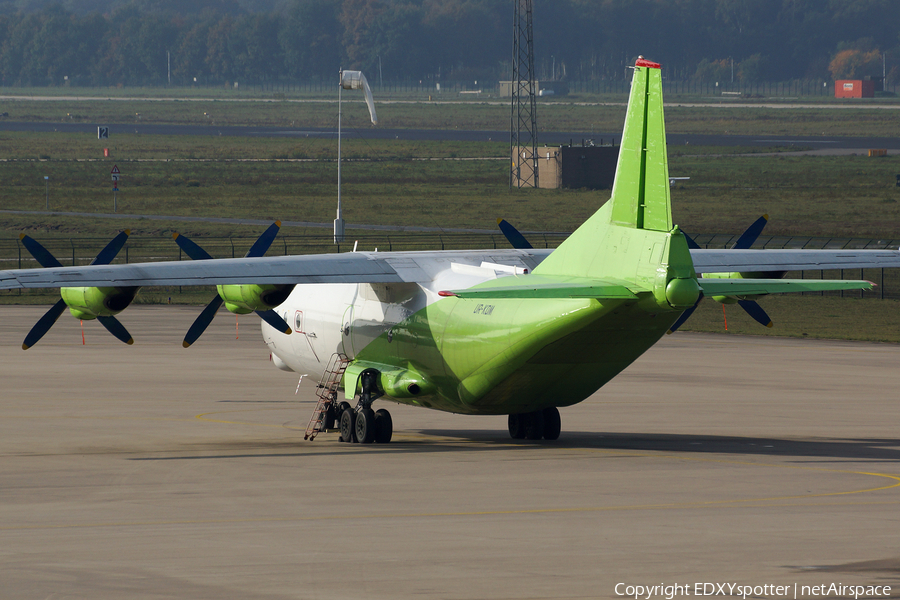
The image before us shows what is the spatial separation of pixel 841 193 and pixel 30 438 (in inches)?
4126

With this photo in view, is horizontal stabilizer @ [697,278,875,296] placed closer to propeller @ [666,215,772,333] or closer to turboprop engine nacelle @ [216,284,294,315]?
propeller @ [666,215,772,333]

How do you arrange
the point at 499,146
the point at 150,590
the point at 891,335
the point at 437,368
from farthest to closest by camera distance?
the point at 499,146 → the point at 891,335 → the point at 437,368 → the point at 150,590

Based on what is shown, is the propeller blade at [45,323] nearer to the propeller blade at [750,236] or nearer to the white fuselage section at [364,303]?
the white fuselage section at [364,303]

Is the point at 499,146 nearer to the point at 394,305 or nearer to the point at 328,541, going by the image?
the point at 394,305

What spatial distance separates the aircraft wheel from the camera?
32938mm

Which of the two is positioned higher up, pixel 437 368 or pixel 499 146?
pixel 499 146

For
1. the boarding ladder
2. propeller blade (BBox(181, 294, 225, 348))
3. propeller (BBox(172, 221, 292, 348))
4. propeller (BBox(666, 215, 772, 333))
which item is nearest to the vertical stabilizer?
propeller (BBox(666, 215, 772, 333))

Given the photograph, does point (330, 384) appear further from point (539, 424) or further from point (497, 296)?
point (497, 296)

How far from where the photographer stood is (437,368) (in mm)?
31016

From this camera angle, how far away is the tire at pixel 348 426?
1296 inches

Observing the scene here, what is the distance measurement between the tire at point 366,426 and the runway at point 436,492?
634mm

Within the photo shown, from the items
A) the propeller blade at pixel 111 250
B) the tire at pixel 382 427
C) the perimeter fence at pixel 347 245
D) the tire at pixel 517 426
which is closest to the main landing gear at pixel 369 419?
the tire at pixel 382 427

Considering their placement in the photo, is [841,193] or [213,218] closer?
[213,218]

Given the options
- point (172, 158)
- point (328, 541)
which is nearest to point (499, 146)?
point (172, 158)
